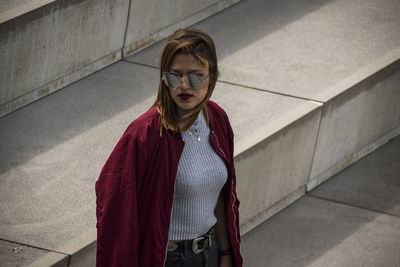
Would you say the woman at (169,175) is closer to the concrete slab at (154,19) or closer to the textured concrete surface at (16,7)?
the textured concrete surface at (16,7)

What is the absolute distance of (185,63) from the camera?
10.0 feet

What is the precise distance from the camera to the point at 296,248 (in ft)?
18.3

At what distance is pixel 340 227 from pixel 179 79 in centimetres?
321

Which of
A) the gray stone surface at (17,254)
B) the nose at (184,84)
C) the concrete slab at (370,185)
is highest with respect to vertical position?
→ the nose at (184,84)

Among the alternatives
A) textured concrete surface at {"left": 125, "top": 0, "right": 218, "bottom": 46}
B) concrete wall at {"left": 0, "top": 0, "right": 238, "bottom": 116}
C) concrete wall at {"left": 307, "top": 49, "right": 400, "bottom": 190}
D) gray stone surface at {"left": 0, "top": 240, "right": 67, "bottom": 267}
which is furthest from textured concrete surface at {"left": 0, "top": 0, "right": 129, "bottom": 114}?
concrete wall at {"left": 307, "top": 49, "right": 400, "bottom": 190}

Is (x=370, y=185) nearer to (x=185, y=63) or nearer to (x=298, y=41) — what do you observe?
(x=298, y=41)

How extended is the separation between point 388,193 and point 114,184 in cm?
388

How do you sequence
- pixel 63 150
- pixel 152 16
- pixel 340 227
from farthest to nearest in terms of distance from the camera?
pixel 152 16
pixel 340 227
pixel 63 150

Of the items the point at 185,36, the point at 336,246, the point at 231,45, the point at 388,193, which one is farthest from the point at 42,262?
the point at 231,45

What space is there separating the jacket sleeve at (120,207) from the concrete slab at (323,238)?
2.45 m

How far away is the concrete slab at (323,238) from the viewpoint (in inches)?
214

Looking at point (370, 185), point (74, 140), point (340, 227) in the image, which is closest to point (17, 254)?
point (74, 140)

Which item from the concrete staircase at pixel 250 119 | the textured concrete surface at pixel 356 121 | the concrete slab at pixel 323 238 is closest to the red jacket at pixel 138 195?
the concrete staircase at pixel 250 119

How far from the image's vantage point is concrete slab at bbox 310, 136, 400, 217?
621cm
